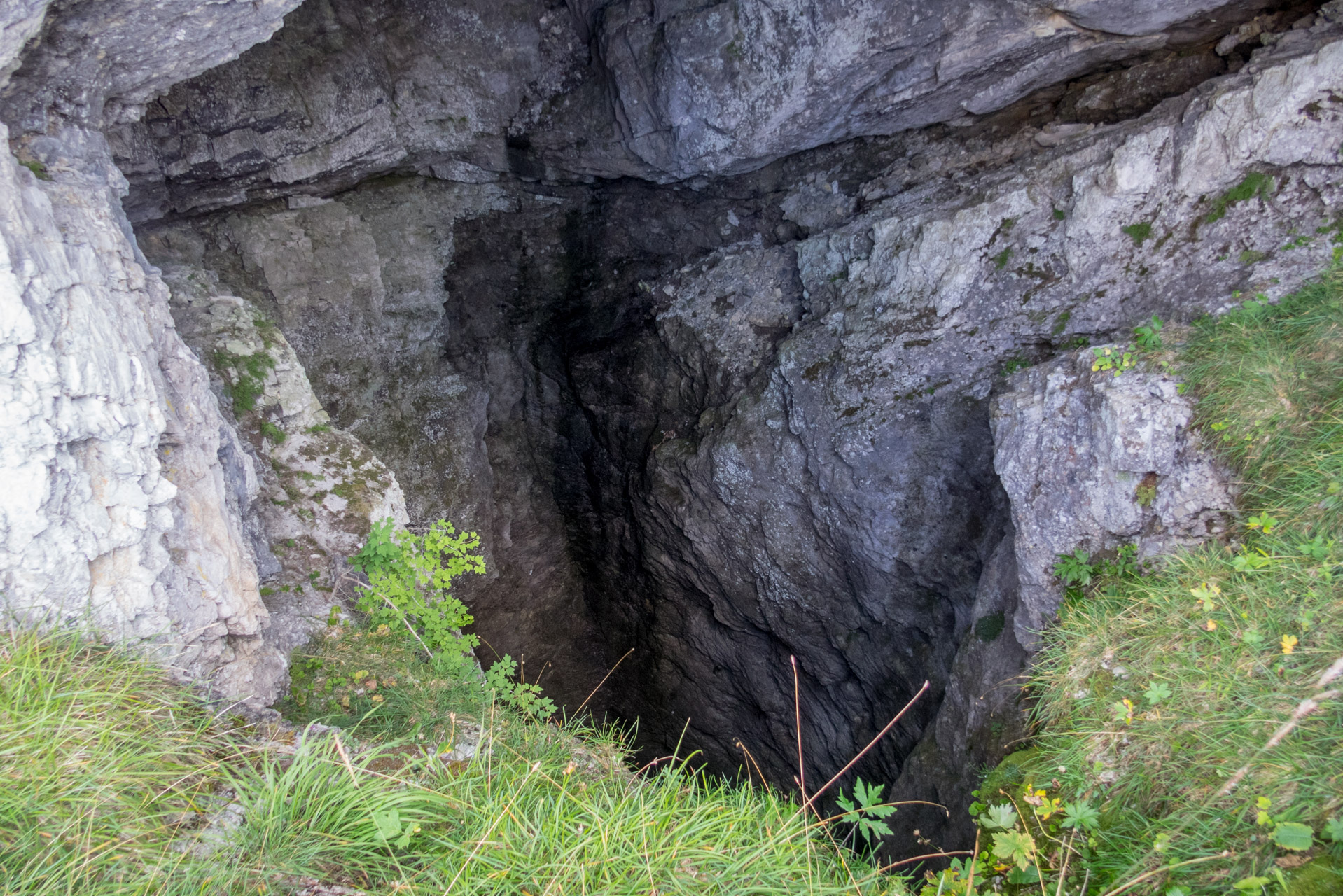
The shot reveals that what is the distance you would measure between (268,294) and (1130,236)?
7.06m

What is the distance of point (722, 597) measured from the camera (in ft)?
22.6

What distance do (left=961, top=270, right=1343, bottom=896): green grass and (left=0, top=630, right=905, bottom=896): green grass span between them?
94 centimetres

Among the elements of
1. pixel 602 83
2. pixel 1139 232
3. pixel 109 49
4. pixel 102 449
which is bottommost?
pixel 102 449

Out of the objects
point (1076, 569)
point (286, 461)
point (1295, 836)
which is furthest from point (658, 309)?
point (1295, 836)

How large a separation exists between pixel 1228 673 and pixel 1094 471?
132cm

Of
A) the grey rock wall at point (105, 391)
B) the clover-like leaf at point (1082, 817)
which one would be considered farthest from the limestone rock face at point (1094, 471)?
the grey rock wall at point (105, 391)

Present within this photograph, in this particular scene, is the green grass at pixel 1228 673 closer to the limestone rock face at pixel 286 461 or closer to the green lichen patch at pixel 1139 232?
the green lichen patch at pixel 1139 232

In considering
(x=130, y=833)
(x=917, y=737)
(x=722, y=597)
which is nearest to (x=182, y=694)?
(x=130, y=833)

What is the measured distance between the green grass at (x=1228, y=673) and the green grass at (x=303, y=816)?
94 cm

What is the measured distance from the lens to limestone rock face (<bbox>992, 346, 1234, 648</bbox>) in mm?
3164

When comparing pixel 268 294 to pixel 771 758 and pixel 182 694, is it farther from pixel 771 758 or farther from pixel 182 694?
pixel 771 758

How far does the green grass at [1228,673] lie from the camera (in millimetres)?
1991

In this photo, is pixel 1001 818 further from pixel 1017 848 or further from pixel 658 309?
pixel 658 309

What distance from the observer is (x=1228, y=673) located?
2.40 meters
